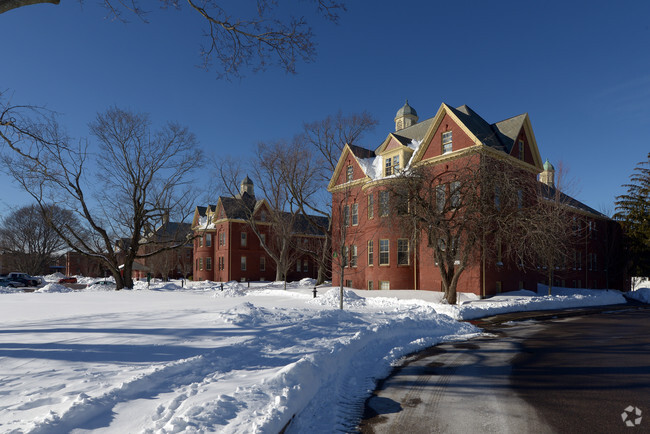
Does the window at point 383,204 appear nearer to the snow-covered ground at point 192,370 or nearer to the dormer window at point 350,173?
the dormer window at point 350,173

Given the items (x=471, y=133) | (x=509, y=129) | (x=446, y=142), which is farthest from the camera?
(x=509, y=129)

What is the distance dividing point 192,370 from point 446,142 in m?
23.1

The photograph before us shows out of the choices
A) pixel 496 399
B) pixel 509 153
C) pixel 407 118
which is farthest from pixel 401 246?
pixel 496 399

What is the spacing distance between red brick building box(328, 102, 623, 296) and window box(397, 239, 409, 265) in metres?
0.07

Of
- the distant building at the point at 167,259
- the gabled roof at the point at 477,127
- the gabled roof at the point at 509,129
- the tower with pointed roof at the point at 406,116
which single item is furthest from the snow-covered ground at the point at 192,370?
the distant building at the point at 167,259

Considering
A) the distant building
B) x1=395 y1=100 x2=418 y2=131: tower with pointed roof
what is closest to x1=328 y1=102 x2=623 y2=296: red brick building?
x1=395 y1=100 x2=418 y2=131: tower with pointed roof

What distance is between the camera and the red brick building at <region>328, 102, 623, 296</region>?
80.0ft

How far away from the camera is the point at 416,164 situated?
24266 millimetres

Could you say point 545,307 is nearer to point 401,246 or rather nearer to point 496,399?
point 401,246

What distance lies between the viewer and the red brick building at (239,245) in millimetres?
48000

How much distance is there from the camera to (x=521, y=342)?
36.7 feet

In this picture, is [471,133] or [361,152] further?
[361,152]

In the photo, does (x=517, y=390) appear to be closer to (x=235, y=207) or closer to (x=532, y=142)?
(x=532, y=142)

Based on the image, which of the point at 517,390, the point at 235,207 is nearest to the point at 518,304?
the point at 517,390
